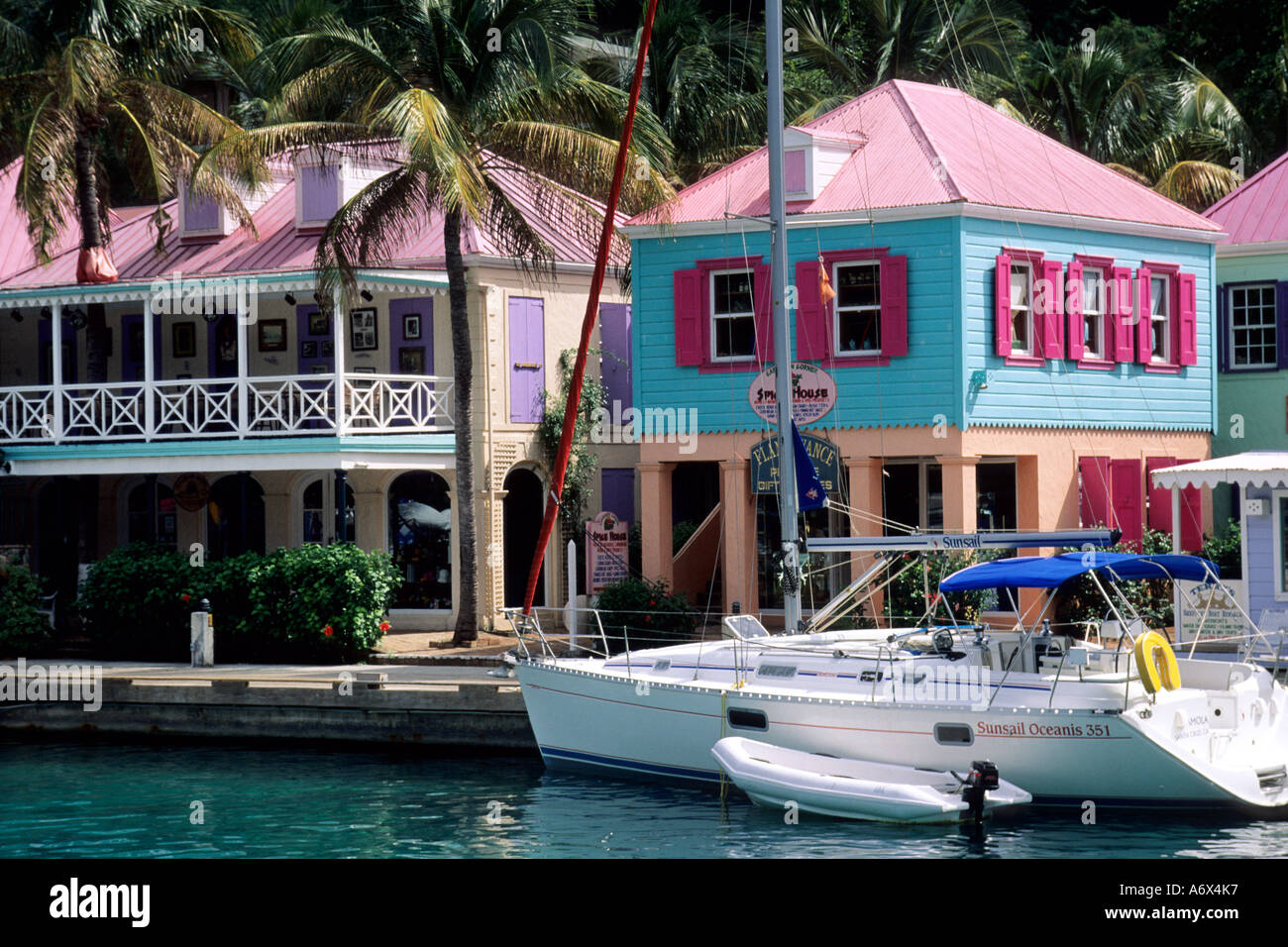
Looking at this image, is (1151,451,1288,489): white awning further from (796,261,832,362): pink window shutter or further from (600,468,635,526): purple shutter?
(600,468,635,526): purple shutter

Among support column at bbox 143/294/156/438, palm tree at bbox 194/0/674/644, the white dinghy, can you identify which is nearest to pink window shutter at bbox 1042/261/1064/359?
palm tree at bbox 194/0/674/644

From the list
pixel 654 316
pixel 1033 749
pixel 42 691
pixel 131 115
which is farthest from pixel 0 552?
pixel 1033 749

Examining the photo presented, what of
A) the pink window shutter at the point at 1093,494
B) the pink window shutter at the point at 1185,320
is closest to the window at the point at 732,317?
the pink window shutter at the point at 1093,494

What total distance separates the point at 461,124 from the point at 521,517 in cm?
751

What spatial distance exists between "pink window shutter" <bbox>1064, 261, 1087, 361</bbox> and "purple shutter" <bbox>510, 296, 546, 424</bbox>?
8787mm

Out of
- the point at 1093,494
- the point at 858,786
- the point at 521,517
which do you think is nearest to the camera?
A: the point at 858,786

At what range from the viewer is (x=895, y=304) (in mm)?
26016

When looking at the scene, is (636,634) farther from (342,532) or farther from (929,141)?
(929,141)

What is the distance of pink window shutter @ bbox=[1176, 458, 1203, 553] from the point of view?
92.1ft

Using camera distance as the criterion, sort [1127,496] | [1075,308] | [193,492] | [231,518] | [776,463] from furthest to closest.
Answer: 1. [231,518]
2. [193,492]
3. [1127,496]
4. [1075,308]
5. [776,463]

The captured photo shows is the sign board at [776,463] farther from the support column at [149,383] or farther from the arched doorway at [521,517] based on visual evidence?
the support column at [149,383]

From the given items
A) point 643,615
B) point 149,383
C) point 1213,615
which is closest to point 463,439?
point 643,615

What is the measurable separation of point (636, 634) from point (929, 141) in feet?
28.2

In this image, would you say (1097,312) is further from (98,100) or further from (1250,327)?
(98,100)
